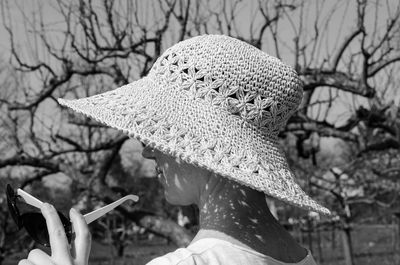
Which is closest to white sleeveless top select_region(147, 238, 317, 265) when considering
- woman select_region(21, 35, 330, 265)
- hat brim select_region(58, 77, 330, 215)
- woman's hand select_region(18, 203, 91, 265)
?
woman select_region(21, 35, 330, 265)

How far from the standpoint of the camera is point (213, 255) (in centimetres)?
110

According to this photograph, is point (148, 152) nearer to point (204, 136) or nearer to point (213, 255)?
point (204, 136)

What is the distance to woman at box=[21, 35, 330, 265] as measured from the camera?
119cm

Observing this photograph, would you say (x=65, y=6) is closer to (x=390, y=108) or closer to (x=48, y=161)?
(x=48, y=161)

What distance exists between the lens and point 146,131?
48.0 inches

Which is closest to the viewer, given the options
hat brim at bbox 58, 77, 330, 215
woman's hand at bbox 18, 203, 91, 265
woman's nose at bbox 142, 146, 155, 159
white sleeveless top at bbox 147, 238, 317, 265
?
woman's hand at bbox 18, 203, 91, 265

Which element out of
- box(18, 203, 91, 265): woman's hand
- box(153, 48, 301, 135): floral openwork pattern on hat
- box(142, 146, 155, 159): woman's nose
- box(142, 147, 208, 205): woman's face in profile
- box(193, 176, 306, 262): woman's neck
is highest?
box(153, 48, 301, 135): floral openwork pattern on hat

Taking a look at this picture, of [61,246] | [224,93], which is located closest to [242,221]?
[224,93]

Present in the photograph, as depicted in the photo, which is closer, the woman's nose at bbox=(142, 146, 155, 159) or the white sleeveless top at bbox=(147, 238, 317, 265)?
the white sleeveless top at bbox=(147, 238, 317, 265)

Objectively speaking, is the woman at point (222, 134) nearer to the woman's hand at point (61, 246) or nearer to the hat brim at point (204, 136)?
the hat brim at point (204, 136)

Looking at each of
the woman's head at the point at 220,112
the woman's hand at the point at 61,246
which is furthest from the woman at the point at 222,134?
the woman's hand at the point at 61,246

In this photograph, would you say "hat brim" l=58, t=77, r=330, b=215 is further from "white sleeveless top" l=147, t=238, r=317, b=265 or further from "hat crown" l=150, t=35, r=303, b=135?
"white sleeveless top" l=147, t=238, r=317, b=265

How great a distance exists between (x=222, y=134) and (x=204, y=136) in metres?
0.04

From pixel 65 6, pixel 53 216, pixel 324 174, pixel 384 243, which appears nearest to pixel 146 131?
pixel 53 216
